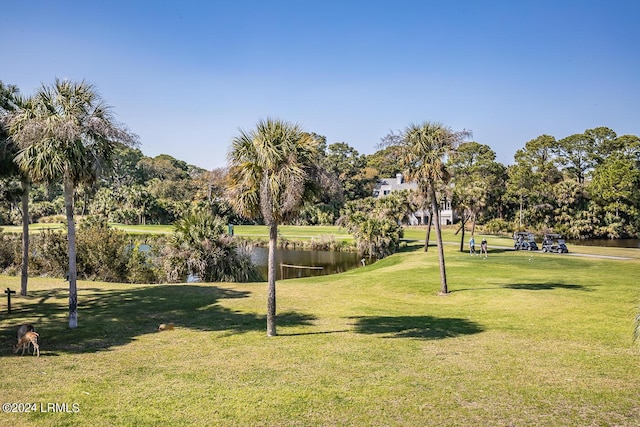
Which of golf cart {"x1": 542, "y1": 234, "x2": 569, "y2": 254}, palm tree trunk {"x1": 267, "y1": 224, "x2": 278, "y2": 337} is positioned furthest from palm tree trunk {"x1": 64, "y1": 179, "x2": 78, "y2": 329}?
golf cart {"x1": 542, "y1": 234, "x2": 569, "y2": 254}

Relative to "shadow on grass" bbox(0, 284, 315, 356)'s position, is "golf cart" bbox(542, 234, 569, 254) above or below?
above

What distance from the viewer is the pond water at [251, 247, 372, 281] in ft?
133

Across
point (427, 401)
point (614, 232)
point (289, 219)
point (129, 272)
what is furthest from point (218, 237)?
point (614, 232)

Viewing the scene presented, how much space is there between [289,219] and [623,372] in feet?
28.5

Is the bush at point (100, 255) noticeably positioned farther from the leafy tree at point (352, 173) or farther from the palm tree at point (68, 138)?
the leafy tree at point (352, 173)

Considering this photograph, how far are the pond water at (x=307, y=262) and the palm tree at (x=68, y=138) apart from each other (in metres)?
21.9

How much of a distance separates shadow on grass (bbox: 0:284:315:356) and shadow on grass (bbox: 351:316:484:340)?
2123 mm

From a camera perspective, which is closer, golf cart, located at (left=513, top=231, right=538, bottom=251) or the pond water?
the pond water

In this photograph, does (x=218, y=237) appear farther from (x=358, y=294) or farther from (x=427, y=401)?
(x=427, y=401)

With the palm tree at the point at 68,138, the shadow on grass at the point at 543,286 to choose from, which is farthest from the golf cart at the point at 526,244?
the palm tree at the point at 68,138

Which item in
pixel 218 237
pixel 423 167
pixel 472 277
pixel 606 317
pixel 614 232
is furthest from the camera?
pixel 614 232

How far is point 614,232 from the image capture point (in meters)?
70.0

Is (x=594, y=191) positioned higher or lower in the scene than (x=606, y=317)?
higher

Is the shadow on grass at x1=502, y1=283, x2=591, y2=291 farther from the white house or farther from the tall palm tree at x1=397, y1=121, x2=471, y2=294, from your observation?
the white house
